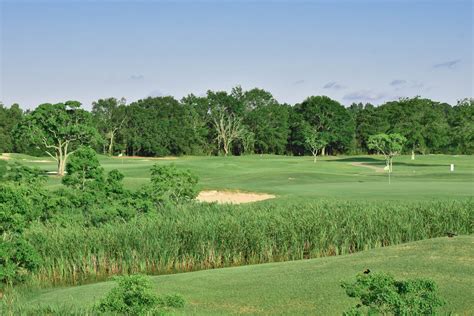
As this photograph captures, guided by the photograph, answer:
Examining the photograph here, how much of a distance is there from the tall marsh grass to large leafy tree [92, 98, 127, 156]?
80635 millimetres

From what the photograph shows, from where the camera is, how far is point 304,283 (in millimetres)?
11320

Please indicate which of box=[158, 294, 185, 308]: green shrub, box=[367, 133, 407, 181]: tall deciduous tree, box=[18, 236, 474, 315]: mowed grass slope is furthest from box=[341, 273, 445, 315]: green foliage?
box=[367, 133, 407, 181]: tall deciduous tree

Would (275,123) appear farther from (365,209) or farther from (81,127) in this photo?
(365,209)

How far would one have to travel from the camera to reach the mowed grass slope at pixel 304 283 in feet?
33.1

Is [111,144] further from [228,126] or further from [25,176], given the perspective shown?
[25,176]

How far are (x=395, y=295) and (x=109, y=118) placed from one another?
309 feet

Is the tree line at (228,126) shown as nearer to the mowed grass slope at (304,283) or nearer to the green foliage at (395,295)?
the mowed grass slope at (304,283)

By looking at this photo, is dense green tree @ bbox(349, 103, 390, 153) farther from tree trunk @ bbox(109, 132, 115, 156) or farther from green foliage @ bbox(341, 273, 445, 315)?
green foliage @ bbox(341, 273, 445, 315)

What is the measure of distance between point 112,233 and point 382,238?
7992 millimetres

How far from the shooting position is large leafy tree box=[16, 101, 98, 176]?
1820 inches

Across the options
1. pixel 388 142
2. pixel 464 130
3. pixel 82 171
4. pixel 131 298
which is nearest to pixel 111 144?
pixel 388 142

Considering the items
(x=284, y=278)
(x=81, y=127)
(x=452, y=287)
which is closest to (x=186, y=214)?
(x=284, y=278)

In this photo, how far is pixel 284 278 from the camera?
38.8ft

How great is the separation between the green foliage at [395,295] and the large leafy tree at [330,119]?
92343 millimetres
